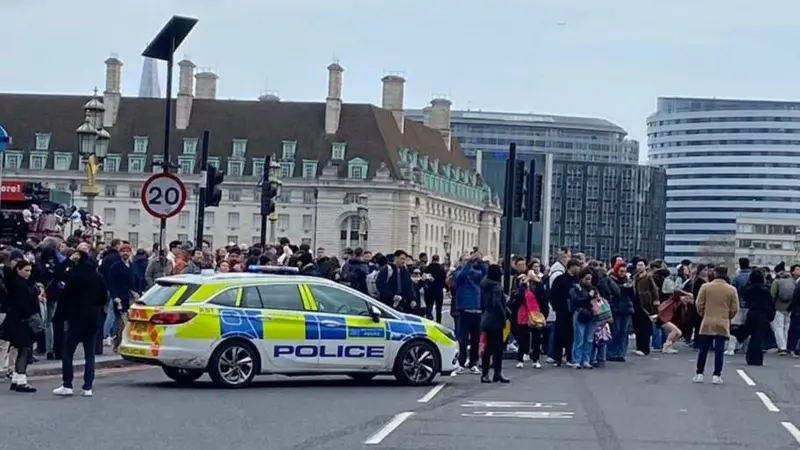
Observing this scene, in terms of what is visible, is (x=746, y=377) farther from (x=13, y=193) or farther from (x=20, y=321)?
(x=13, y=193)

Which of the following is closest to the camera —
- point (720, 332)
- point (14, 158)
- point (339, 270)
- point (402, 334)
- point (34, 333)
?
point (34, 333)

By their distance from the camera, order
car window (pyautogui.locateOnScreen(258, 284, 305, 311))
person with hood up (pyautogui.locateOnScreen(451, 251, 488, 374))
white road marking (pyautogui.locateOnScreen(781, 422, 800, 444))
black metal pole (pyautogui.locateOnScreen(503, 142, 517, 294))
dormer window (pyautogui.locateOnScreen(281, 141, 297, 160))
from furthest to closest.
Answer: dormer window (pyautogui.locateOnScreen(281, 141, 297, 160)) → black metal pole (pyautogui.locateOnScreen(503, 142, 517, 294)) → person with hood up (pyautogui.locateOnScreen(451, 251, 488, 374)) → car window (pyautogui.locateOnScreen(258, 284, 305, 311)) → white road marking (pyautogui.locateOnScreen(781, 422, 800, 444))

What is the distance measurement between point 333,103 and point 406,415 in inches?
4662

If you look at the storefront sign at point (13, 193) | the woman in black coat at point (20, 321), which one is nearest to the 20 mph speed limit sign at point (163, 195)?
the woman in black coat at point (20, 321)

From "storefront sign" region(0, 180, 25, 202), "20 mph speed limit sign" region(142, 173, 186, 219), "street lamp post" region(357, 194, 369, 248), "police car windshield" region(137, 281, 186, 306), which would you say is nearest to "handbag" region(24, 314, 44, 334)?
"police car windshield" region(137, 281, 186, 306)

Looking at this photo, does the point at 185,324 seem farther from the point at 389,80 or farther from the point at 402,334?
the point at 389,80

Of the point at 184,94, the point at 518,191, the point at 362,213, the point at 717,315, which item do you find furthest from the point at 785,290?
the point at 184,94

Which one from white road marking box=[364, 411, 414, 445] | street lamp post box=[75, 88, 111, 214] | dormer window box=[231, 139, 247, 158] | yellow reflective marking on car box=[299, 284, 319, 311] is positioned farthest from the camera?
dormer window box=[231, 139, 247, 158]

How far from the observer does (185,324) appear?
1975 centimetres

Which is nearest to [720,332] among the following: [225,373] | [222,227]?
[225,373]

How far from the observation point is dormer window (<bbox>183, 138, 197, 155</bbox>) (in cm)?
13338

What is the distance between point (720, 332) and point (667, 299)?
33.7ft

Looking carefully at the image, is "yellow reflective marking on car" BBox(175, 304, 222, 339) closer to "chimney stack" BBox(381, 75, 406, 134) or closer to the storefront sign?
the storefront sign

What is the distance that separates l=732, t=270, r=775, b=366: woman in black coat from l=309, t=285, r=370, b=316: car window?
402 inches
